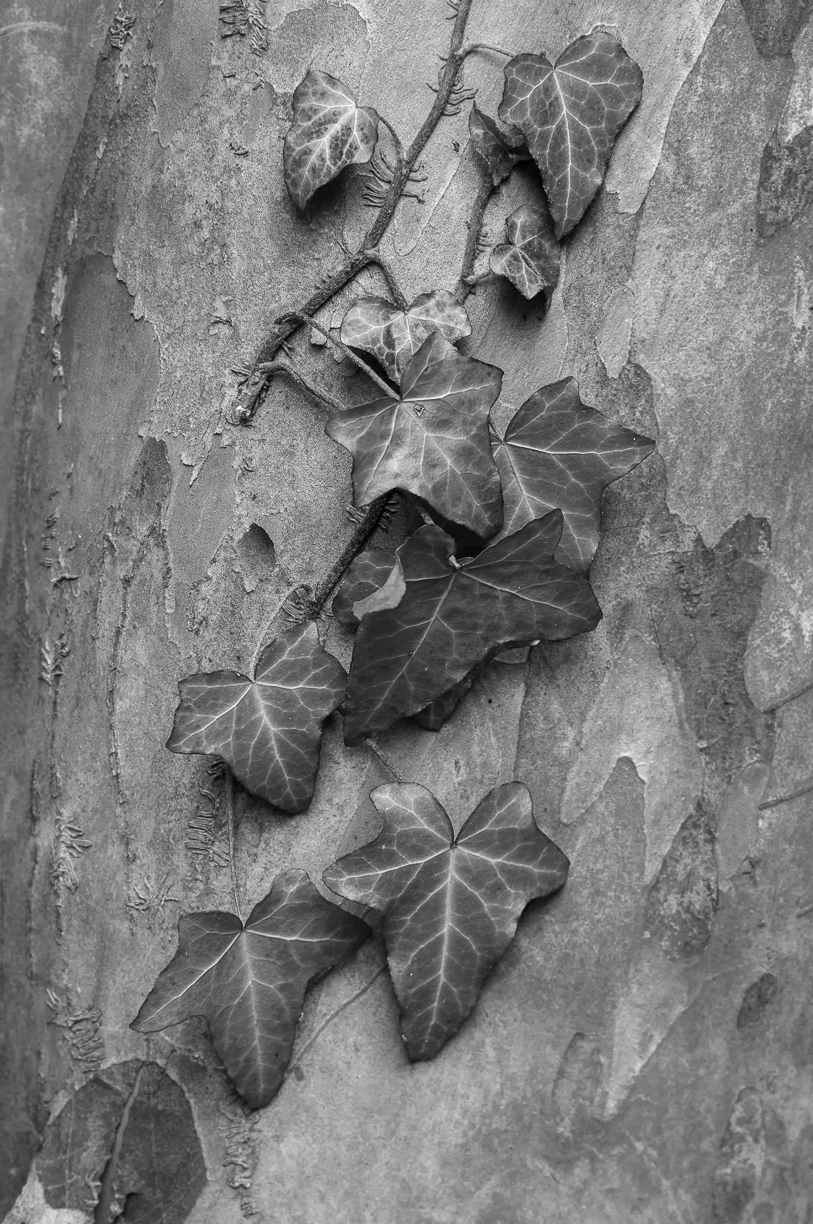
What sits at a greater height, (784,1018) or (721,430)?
(721,430)

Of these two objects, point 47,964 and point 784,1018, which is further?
point 47,964

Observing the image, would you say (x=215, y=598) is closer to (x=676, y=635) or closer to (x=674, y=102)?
(x=676, y=635)

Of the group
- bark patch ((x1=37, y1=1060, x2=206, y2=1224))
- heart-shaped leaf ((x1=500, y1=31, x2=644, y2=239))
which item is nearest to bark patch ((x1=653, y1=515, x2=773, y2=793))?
heart-shaped leaf ((x1=500, y1=31, x2=644, y2=239))

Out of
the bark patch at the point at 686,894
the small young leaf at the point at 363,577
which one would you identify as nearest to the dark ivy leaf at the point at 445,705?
the small young leaf at the point at 363,577

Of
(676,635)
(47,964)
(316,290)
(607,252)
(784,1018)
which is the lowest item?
(47,964)

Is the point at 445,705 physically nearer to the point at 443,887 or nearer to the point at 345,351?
the point at 443,887

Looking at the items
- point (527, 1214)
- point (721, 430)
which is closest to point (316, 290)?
point (721, 430)
